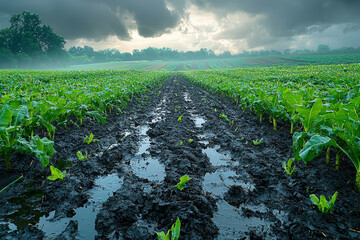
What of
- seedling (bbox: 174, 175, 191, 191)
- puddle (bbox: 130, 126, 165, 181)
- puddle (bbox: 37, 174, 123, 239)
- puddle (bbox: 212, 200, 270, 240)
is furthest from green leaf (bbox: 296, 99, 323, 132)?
puddle (bbox: 37, 174, 123, 239)

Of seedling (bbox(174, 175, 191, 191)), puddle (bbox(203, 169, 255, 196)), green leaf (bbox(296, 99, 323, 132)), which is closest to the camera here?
seedling (bbox(174, 175, 191, 191))

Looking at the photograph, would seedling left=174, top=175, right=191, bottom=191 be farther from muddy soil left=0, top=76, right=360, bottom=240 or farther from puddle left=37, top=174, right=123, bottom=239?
puddle left=37, top=174, right=123, bottom=239

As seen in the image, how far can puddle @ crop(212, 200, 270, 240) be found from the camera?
1.90 m

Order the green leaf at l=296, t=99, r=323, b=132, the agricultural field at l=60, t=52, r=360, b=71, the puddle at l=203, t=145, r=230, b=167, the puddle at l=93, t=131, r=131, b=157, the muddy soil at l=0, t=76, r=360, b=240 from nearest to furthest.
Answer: the muddy soil at l=0, t=76, r=360, b=240 → the green leaf at l=296, t=99, r=323, b=132 → the puddle at l=203, t=145, r=230, b=167 → the puddle at l=93, t=131, r=131, b=157 → the agricultural field at l=60, t=52, r=360, b=71

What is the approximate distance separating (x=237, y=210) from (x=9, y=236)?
2252mm

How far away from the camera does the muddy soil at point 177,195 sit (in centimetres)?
189

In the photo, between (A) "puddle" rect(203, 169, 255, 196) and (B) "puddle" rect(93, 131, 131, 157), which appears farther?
(B) "puddle" rect(93, 131, 131, 157)

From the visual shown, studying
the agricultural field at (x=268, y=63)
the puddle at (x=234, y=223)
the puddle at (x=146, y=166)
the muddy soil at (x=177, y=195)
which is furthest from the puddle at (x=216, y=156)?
the agricultural field at (x=268, y=63)

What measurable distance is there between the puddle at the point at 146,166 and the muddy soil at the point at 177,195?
2cm

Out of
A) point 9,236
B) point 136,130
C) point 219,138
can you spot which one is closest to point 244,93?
point 219,138

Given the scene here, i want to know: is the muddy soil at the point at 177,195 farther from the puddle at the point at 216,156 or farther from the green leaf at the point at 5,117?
the green leaf at the point at 5,117

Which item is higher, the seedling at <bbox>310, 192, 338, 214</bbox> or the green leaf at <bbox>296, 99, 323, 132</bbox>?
the green leaf at <bbox>296, 99, 323, 132</bbox>

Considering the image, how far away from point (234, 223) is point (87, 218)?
5.10 ft

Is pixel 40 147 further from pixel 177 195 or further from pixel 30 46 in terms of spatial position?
pixel 30 46
